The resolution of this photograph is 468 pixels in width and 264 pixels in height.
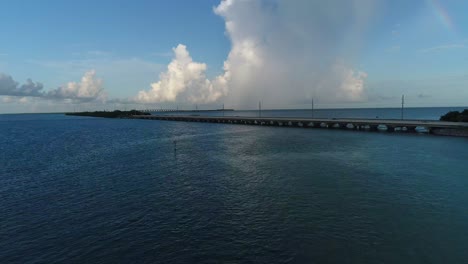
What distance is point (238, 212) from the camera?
760 inches

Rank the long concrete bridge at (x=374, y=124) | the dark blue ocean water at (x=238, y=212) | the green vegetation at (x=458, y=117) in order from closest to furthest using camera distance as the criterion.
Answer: the dark blue ocean water at (x=238, y=212) < the long concrete bridge at (x=374, y=124) < the green vegetation at (x=458, y=117)

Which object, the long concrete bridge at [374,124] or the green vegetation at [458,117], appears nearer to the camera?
the long concrete bridge at [374,124]

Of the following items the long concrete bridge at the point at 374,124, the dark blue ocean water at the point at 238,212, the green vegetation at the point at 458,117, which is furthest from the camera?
the green vegetation at the point at 458,117

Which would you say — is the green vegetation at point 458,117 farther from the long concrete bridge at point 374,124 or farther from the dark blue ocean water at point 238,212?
A: the dark blue ocean water at point 238,212

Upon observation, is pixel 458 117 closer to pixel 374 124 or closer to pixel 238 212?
pixel 374 124

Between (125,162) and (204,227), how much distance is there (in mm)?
24953

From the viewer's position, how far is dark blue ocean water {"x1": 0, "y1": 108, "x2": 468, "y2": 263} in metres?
14.1

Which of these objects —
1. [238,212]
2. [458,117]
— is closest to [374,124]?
[458,117]

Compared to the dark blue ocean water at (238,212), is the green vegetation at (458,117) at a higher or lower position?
higher

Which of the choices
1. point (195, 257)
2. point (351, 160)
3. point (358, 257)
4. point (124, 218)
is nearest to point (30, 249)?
point (124, 218)

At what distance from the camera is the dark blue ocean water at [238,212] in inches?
556

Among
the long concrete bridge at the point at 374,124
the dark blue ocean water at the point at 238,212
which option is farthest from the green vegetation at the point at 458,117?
the dark blue ocean water at the point at 238,212

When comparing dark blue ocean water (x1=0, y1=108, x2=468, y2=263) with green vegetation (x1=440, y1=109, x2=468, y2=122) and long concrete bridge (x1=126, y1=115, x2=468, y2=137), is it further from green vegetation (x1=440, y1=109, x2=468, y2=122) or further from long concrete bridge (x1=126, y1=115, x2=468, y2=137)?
green vegetation (x1=440, y1=109, x2=468, y2=122)

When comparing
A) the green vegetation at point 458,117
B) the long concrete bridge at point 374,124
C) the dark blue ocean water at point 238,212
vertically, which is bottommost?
the dark blue ocean water at point 238,212
